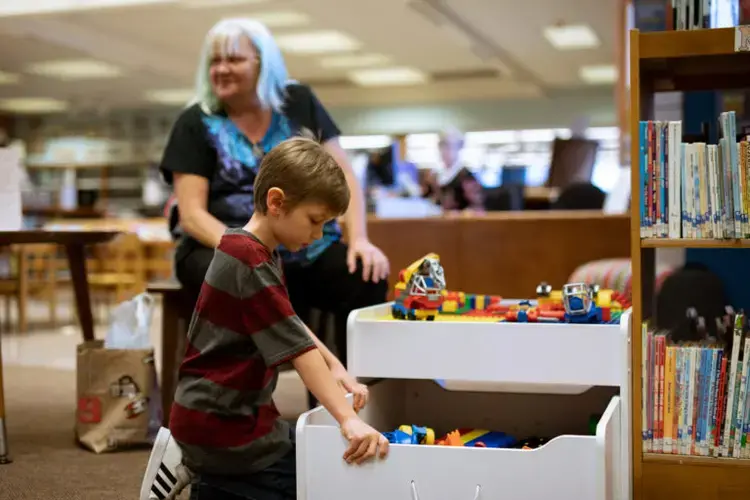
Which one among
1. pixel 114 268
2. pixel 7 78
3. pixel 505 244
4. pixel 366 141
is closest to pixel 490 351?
pixel 505 244

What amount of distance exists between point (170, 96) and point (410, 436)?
12.3m

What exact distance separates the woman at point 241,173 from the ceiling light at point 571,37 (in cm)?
713

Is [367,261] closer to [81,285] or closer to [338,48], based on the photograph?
[81,285]

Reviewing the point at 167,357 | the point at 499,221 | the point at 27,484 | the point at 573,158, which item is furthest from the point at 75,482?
the point at 573,158

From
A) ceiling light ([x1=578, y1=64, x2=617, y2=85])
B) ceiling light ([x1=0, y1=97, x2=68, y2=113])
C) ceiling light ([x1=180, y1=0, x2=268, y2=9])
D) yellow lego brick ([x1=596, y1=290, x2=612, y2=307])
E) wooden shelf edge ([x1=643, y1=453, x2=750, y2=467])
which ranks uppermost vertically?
ceiling light ([x1=180, y1=0, x2=268, y2=9])

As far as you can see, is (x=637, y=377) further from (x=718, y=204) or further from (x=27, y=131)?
(x=27, y=131)

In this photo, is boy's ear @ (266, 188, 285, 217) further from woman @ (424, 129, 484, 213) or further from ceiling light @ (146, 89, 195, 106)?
ceiling light @ (146, 89, 195, 106)

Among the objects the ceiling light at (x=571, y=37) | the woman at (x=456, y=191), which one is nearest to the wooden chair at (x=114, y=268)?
the woman at (x=456, y=191)

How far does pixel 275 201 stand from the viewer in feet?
5.11

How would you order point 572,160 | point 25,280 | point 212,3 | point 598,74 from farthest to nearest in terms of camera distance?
1. point 598,74
2. point 212,3
3. point 25,280
4. point 572,160

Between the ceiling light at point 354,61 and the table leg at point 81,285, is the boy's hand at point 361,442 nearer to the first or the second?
the table leg at point 81,285

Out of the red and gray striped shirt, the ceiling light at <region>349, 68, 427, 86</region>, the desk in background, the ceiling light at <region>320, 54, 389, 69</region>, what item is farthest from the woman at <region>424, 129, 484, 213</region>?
the ceiling light at <region>349, 68, 427, 86</region>

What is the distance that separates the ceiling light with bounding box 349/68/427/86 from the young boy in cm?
1034

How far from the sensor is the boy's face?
1.55 meters
